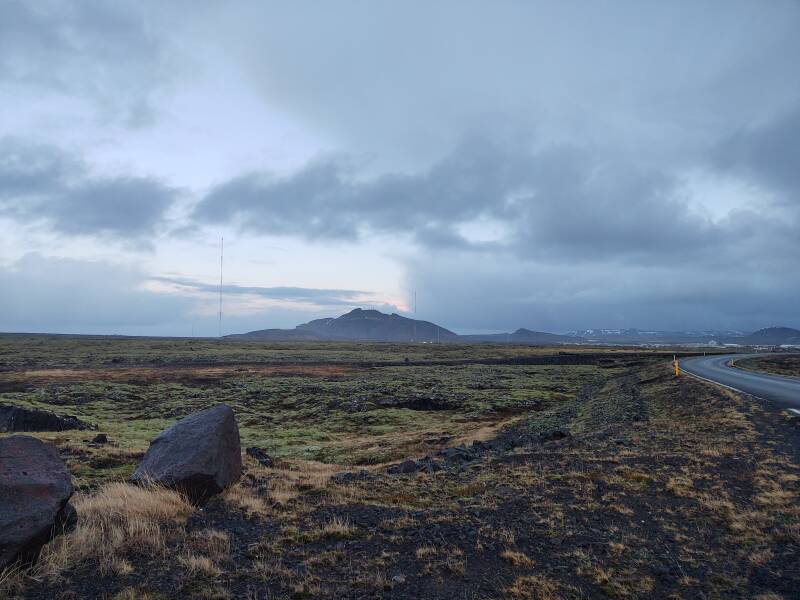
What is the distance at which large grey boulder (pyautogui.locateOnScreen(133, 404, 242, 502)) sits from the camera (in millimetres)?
11234

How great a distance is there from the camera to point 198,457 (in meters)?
11.6

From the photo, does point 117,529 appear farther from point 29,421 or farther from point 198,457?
point 29,421

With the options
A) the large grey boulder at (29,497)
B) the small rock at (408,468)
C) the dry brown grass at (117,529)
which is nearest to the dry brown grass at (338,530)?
the dry brown grass at (117,529)

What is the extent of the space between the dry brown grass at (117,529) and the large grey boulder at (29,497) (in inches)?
14.1

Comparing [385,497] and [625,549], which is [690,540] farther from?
[385,497]

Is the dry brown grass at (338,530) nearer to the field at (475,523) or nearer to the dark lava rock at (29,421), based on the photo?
the field at (475,523)

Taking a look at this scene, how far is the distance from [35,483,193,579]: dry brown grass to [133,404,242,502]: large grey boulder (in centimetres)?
41

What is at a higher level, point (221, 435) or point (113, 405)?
point (221, 435)

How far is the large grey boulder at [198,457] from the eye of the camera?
11.2 m

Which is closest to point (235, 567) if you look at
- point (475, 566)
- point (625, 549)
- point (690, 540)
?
point (475, 566)

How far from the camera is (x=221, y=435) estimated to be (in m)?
12.5

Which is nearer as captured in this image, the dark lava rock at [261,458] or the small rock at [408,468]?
the small rock at [408,468]

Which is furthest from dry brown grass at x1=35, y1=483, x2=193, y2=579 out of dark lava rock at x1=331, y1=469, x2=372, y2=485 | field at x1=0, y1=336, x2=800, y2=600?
dark lava rock at x1=331, y1=469, x2=372, y2=485

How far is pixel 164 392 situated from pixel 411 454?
3448cm
